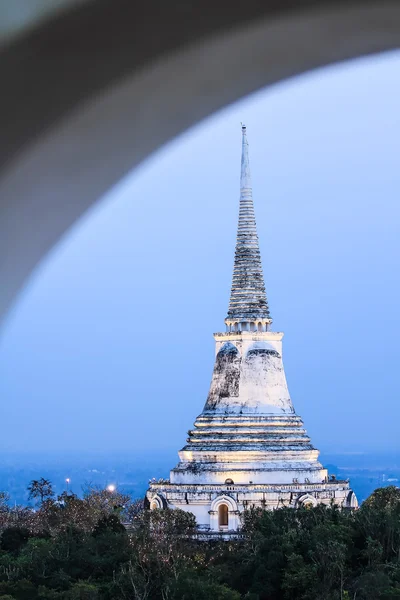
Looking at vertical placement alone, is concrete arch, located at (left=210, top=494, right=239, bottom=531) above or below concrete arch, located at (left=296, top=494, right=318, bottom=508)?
below

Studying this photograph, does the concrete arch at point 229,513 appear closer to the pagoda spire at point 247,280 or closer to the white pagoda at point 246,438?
the white pagoda at point 246,438

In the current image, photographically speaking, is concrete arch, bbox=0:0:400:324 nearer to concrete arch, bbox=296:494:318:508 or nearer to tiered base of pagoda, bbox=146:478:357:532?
tiered base of pagoda, bbox=146:478:357:532

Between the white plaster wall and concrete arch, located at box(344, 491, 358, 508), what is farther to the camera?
the white plaster wall

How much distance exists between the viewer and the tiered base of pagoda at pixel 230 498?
47.7 metres

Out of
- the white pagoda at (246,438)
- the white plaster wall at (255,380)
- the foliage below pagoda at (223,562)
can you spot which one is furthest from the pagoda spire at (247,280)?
the foliage below pagoda at (223,562)

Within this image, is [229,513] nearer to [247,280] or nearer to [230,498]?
[230,498]

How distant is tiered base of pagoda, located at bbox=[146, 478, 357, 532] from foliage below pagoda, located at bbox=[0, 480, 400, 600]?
543 cm

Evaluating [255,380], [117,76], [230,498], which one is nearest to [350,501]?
[230,498]

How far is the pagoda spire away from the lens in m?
53.8

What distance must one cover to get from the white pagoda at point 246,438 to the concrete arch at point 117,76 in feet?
142

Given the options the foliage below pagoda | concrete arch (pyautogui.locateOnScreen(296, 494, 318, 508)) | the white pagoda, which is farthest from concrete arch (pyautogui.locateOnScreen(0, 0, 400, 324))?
concrete arch (pyautogui.locateOnScreen(296, 494, 318, 508))

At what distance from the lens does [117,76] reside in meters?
3.62

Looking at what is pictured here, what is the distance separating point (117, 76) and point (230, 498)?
147ft

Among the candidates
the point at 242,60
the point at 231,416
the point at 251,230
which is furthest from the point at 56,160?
the point at 251,230
